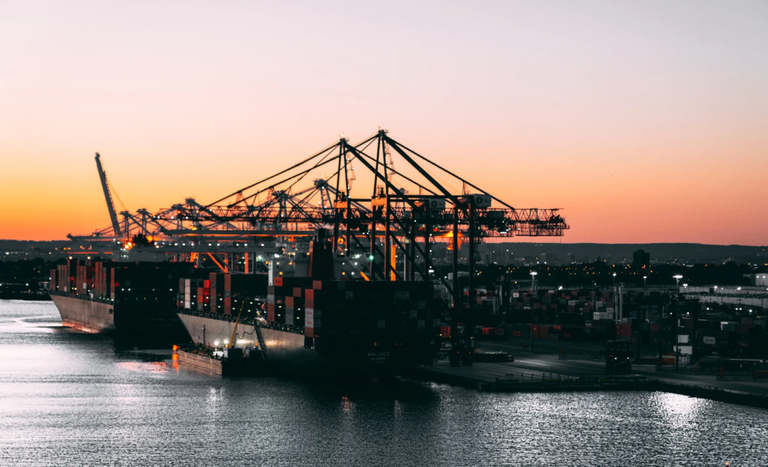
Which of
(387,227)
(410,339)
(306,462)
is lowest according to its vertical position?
(306,462)

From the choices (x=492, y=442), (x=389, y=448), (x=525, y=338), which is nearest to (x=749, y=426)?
(x=492, y=442)

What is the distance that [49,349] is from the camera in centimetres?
9744

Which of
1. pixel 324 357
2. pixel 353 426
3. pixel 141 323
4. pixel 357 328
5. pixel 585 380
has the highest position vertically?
pixel 357 328

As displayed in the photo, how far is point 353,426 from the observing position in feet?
170

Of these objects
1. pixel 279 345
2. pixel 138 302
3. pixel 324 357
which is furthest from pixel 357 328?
pixel 138 302

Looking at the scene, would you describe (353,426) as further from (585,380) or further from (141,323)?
(141,323)

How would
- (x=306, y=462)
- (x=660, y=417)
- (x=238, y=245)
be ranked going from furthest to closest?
1. (x=238, y=245)
2. (x=660, y=417)
3. (x=306, y=462)

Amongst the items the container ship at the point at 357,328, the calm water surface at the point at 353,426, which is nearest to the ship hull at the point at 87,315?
the calm water surface at the point at 353,426

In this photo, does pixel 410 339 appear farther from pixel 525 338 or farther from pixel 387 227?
pixel 525 338

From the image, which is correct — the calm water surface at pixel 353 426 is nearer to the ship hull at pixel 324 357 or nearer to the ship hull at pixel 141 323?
the ship hull at pixel 324 357

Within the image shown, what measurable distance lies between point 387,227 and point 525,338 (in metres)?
34.2

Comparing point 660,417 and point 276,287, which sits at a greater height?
point 276,287

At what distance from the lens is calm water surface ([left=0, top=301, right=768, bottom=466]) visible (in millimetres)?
45688

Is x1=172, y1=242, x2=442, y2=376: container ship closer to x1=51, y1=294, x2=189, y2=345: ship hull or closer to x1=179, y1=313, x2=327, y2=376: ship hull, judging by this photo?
x1=179, y1=313, x2=327, y2=376: ship hull
